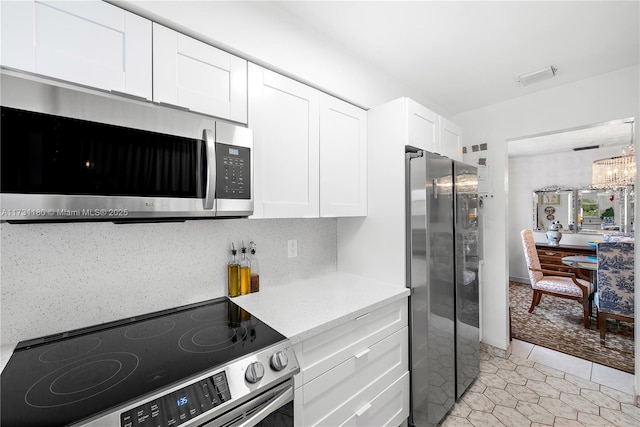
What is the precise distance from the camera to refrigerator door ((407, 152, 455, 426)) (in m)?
1.77

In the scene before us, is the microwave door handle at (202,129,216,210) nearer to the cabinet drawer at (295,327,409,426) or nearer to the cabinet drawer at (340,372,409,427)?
the cabinet drawer at (295,327,409,426)

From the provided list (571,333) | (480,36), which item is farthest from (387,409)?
(571,333)

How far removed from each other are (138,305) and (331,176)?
4.10 ft

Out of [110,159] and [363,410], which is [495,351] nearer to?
[363,410]

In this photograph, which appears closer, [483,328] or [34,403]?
[34,403]

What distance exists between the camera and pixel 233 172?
1288 mm

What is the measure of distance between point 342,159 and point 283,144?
1.59 feet

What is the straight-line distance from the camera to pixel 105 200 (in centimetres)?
97

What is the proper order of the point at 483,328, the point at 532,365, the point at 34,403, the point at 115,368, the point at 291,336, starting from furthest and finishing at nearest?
the point at 483,328, the point at 532,365, the point at 291,336, the point at 115,368, the point at 34,403

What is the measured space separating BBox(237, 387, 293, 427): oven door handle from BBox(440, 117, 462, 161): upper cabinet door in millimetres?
1974

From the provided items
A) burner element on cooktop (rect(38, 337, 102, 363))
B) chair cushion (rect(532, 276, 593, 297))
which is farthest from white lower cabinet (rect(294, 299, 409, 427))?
chair cushion (rect(532, 276, 593, 297))

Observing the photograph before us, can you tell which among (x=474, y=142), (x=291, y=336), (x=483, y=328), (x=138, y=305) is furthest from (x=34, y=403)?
(x=474, y=142)

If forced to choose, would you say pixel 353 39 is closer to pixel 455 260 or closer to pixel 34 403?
pixel 455 260

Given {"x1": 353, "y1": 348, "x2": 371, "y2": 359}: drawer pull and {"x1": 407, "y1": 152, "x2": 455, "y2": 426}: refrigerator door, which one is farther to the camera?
{"x1": 407, "y1": 152, "x2": 455, "y2": 426}: refrigerator door
